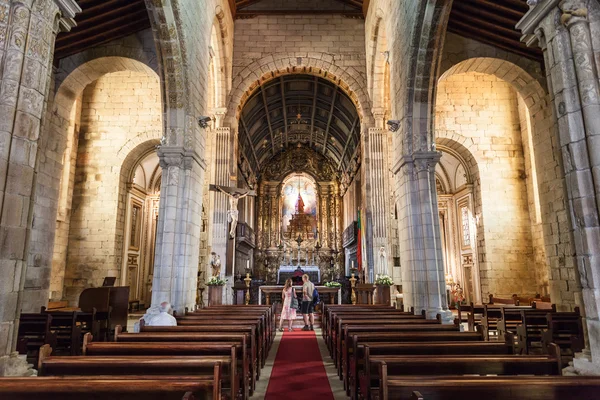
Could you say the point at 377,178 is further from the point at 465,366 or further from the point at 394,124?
the point at 465,366

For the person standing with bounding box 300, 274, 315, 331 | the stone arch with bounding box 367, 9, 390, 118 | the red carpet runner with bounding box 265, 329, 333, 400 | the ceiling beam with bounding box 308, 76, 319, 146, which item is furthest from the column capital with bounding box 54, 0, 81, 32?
the ceiling beam with bounding box 308, 76, 319, 146

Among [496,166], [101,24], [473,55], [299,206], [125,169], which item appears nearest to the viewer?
[101,24]

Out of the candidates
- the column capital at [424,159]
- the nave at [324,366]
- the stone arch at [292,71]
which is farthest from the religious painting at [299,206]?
the nave at [324,366]

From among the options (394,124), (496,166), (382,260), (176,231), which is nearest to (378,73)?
(496,166)

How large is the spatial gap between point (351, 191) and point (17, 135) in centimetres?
1855

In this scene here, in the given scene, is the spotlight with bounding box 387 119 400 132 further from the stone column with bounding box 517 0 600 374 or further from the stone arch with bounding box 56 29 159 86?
the stone arch with bounding box 56 29 159 86

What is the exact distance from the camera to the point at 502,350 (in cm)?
375

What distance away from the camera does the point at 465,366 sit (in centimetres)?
315

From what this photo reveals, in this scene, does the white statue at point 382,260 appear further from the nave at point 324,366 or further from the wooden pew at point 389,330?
the wooden pew at point 389,330

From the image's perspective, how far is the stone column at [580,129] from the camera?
3.54 m

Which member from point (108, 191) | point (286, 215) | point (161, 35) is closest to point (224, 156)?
point (108, 191)

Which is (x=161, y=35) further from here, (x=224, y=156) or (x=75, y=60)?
(x=224, y=156)

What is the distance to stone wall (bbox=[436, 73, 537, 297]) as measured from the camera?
38.5ft

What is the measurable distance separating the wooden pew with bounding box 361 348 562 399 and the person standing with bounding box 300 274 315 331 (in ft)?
19.6
